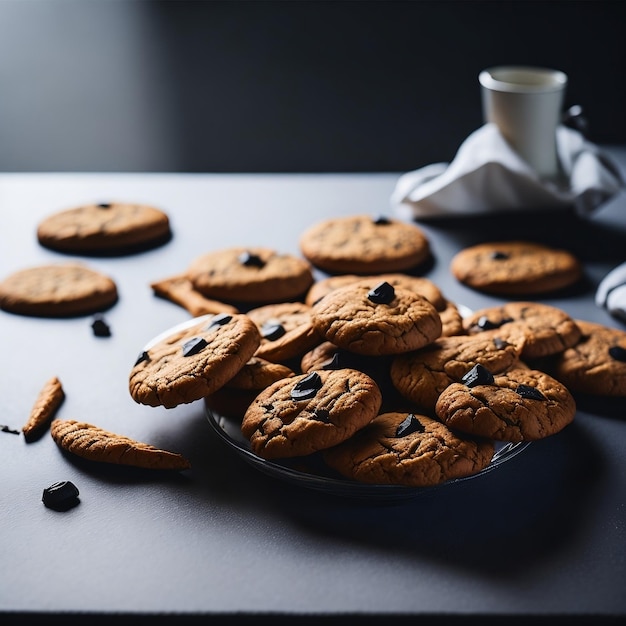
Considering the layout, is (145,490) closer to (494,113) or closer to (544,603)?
(544,603)

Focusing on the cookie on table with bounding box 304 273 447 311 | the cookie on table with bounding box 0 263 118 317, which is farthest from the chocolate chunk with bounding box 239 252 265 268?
the cookie on table with bounding box 0 263 118 317

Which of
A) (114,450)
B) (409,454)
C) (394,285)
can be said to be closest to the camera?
(409,454)

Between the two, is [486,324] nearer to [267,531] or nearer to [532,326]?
[532,326]

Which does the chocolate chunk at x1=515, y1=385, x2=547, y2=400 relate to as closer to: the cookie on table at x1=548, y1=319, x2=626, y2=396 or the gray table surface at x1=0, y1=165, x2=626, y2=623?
the gray table surface at x1=0, y1=165, x2=626, y2=623

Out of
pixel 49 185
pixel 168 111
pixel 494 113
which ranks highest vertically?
pixel 494 113

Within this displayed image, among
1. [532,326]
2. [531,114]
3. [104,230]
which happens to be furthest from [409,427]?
[531,114]

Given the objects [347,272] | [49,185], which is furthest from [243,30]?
[347,272]

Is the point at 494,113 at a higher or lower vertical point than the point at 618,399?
higher
